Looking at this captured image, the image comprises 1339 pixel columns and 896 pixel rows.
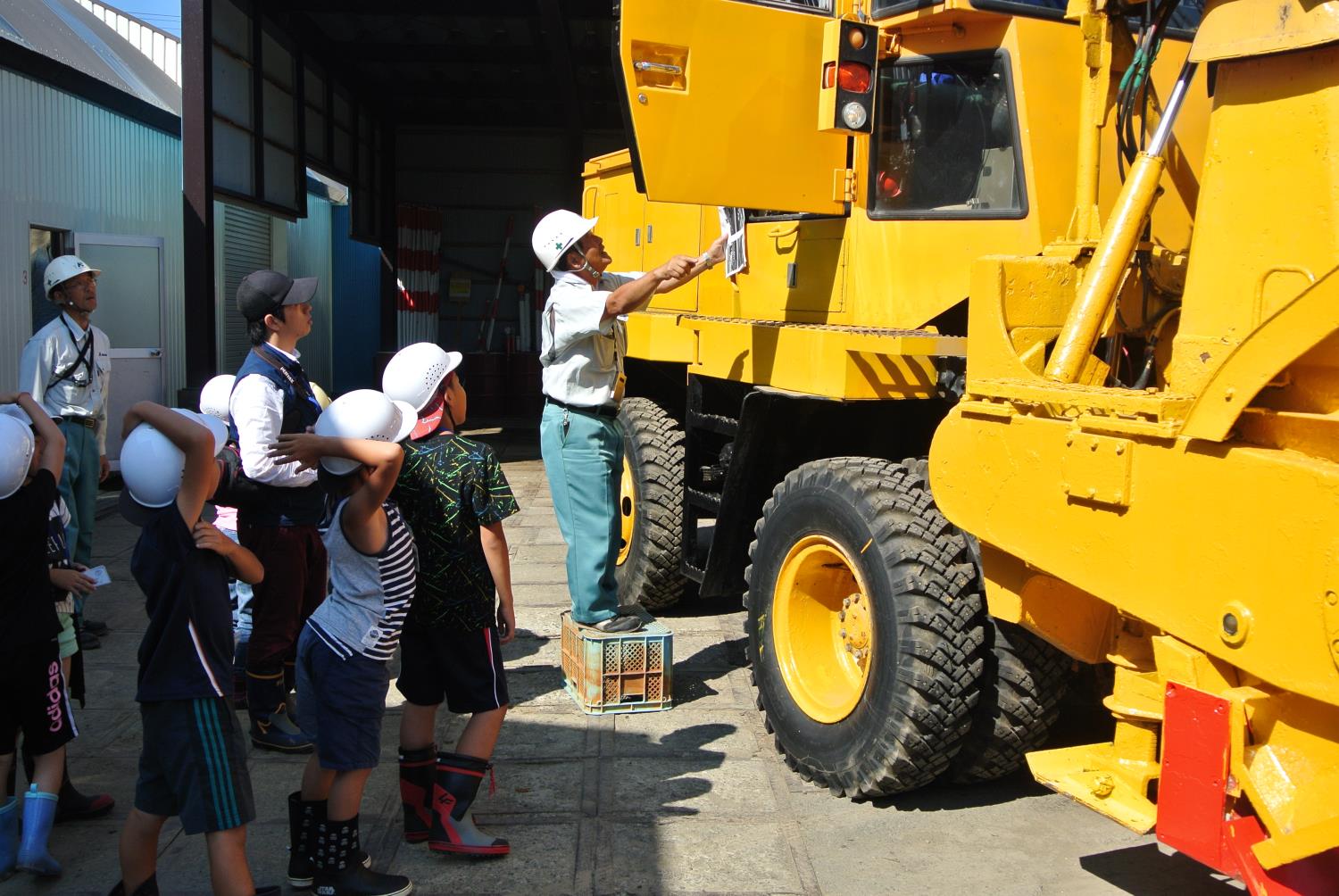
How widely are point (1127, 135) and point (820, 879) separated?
259 cm

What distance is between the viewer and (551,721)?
5.46m

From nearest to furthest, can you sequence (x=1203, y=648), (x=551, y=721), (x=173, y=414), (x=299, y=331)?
(x=1203, y=648) < (x=173, y=414) < (x=299, y=331) < (x=551, y=721)

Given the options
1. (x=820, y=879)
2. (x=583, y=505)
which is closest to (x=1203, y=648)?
(x=820, y=879)

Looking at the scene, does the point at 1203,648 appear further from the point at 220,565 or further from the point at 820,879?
the point at 220,565

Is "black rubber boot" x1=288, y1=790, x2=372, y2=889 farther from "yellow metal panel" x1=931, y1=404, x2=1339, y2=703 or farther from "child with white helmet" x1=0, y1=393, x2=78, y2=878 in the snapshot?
"yellow metal panel" x1=931, y1=404, x2=1339, y2=703

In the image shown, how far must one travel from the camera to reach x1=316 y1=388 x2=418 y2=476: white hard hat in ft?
11.6

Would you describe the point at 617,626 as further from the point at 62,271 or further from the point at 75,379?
the point at 62,271

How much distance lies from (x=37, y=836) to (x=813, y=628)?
2768 millimetres

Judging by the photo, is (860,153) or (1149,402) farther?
(860,153)

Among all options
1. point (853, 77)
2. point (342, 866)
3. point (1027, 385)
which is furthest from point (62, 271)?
point (1027, 385)

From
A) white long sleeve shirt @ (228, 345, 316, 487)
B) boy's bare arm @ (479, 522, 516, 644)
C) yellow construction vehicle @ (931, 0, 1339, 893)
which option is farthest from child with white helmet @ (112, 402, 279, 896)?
yellow construction vehicle @ (931, 0, 1339, 893)

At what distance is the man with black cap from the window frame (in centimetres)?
225

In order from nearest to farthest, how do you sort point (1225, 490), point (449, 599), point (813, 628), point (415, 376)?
1. point (1225, 490)
2. point (415, 376)
3. point (449, 599)
4. point (813, 628)

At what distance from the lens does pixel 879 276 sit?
4.93 meters
